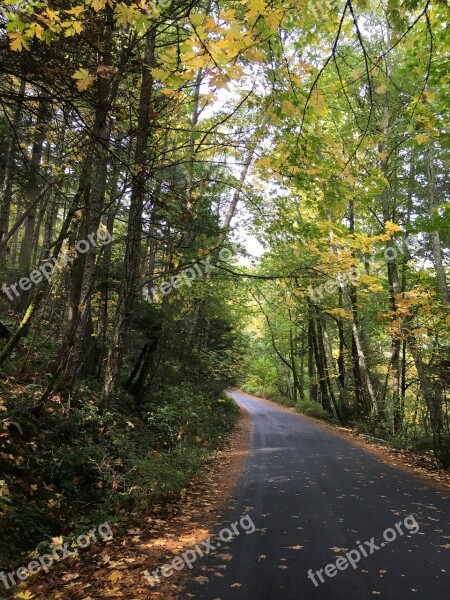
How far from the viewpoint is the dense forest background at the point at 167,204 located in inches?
146

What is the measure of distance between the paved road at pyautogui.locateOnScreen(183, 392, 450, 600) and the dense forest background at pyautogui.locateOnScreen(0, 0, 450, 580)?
176 centimetres

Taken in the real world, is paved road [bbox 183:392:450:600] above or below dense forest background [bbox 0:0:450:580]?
below

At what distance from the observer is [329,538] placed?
5.10m

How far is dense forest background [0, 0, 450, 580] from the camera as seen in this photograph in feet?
12.2

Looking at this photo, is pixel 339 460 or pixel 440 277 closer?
pixel 339 460

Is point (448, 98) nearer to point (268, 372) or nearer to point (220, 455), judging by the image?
point (220, 455)

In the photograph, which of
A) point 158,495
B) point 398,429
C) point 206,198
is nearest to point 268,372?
point 398,429

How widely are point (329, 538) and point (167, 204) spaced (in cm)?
765

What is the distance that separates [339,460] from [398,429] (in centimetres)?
471

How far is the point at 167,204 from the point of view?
32.6ft

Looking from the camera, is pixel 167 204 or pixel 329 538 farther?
pixel 167 204

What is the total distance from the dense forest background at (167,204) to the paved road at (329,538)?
176 centimetres

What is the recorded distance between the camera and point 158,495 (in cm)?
648

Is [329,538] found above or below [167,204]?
below
